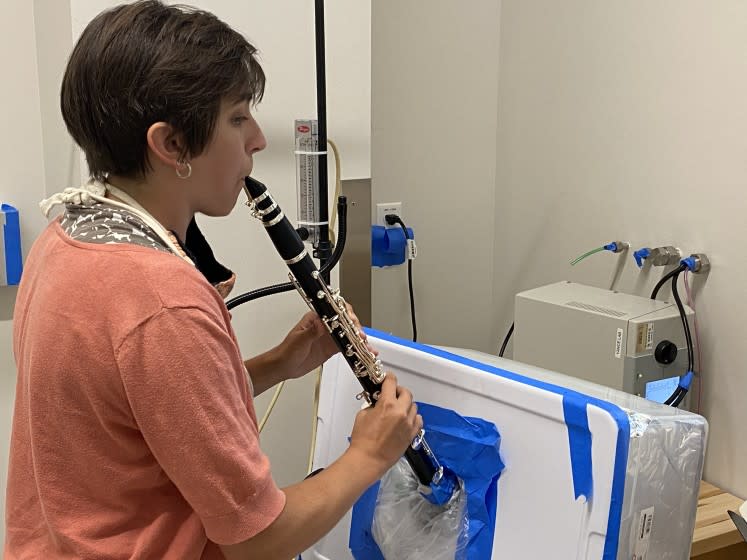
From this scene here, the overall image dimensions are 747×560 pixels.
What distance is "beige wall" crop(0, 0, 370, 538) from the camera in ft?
5.32

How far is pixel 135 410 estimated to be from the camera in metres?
0.76

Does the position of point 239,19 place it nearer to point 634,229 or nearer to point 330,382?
point 330,382

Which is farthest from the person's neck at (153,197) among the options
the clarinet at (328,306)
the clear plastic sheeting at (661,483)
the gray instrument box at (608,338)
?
the gray instrument box at (608,338)

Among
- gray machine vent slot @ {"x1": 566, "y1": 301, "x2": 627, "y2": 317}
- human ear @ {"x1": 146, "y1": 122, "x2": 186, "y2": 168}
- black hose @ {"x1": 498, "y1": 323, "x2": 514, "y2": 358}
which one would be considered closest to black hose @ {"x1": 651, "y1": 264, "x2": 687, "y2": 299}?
gray machine vent slot @ {"x1": 566, "y1": 301, "x2": 627, "y2": 317}

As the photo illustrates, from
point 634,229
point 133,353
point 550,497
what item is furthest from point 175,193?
point 634,229

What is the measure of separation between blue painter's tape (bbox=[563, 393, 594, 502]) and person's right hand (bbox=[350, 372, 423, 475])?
0.18 m

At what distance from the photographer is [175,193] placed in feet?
2.83

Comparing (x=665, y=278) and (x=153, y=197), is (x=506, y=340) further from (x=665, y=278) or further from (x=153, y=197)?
(x=153, y=197)

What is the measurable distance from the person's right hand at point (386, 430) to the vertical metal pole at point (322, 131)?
2.11ft

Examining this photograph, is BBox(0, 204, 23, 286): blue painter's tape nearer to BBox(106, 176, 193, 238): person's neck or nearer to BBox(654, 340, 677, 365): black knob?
BBox(106, 176, 193, 238): person's neck

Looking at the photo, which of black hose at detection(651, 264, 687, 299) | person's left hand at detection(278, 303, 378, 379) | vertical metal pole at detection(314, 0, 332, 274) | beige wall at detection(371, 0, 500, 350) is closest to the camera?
person's left hand at detection(278, 303, 378, 379)

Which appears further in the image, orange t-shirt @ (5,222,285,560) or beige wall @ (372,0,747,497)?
beige wall @ (372,0,747,497)

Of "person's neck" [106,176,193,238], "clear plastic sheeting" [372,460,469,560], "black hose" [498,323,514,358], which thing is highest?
"person's neck" [106,176,193,238]

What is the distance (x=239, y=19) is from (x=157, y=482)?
102cm
